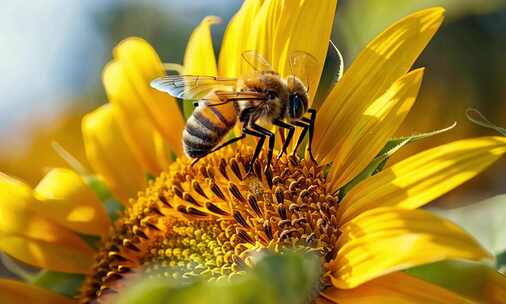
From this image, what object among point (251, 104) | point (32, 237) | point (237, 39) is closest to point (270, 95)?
point (251, 104)

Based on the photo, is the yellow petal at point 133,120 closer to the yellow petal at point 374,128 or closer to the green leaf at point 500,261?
the yellow petal at point 374,128

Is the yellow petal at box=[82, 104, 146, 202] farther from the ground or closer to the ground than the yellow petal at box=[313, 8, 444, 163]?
farther from the ground

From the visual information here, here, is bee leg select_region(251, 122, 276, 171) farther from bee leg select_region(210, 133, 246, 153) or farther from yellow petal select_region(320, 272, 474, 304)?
yellow petal select_region(320, 272, 474, 304)

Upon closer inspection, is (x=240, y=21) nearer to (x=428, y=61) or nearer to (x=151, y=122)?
(x=151, y=122)

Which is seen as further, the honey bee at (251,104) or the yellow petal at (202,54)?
the yellow petal at (202,54)

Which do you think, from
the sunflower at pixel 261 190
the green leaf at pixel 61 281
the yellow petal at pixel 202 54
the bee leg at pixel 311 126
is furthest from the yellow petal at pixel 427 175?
the green leaf at pixel 61 281

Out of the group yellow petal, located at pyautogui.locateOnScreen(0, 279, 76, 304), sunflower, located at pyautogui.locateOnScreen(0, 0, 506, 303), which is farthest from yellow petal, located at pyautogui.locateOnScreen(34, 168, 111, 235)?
yellow petal, located at pyautogui.locateOnScreen(0, 279, 76, 304)

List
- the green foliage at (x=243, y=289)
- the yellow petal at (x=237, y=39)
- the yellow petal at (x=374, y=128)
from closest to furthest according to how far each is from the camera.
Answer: the green foliage at (x=243, y=289)
the yellow petal at (x=374, y=128)
the yellow petal at (x=237, y=39)
